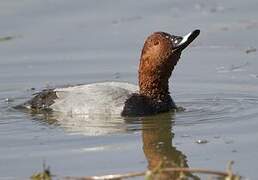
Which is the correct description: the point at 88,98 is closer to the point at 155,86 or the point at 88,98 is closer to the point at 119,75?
the point at 155,86

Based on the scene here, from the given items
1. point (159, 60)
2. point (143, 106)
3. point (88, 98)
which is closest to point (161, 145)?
point (143, 106)

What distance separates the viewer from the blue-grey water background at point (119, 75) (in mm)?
8445

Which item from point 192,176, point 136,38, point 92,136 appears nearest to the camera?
point 192,176

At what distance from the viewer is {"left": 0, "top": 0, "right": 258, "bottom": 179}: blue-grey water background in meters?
8.45

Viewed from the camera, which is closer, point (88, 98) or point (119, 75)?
point (88, 98)

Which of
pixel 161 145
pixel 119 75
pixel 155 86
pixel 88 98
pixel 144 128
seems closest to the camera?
pixel 161 145

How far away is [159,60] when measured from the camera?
10.5 metres

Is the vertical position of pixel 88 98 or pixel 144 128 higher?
pixel 88 98

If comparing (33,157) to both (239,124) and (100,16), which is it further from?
(100,16)

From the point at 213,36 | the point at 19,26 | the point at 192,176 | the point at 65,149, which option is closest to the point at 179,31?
the point at 213,36

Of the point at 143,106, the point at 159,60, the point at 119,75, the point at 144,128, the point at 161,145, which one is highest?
the point at 159,60

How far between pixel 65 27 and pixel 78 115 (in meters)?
3.47

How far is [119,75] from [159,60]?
150cm

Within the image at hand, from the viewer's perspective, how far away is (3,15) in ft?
46.5
